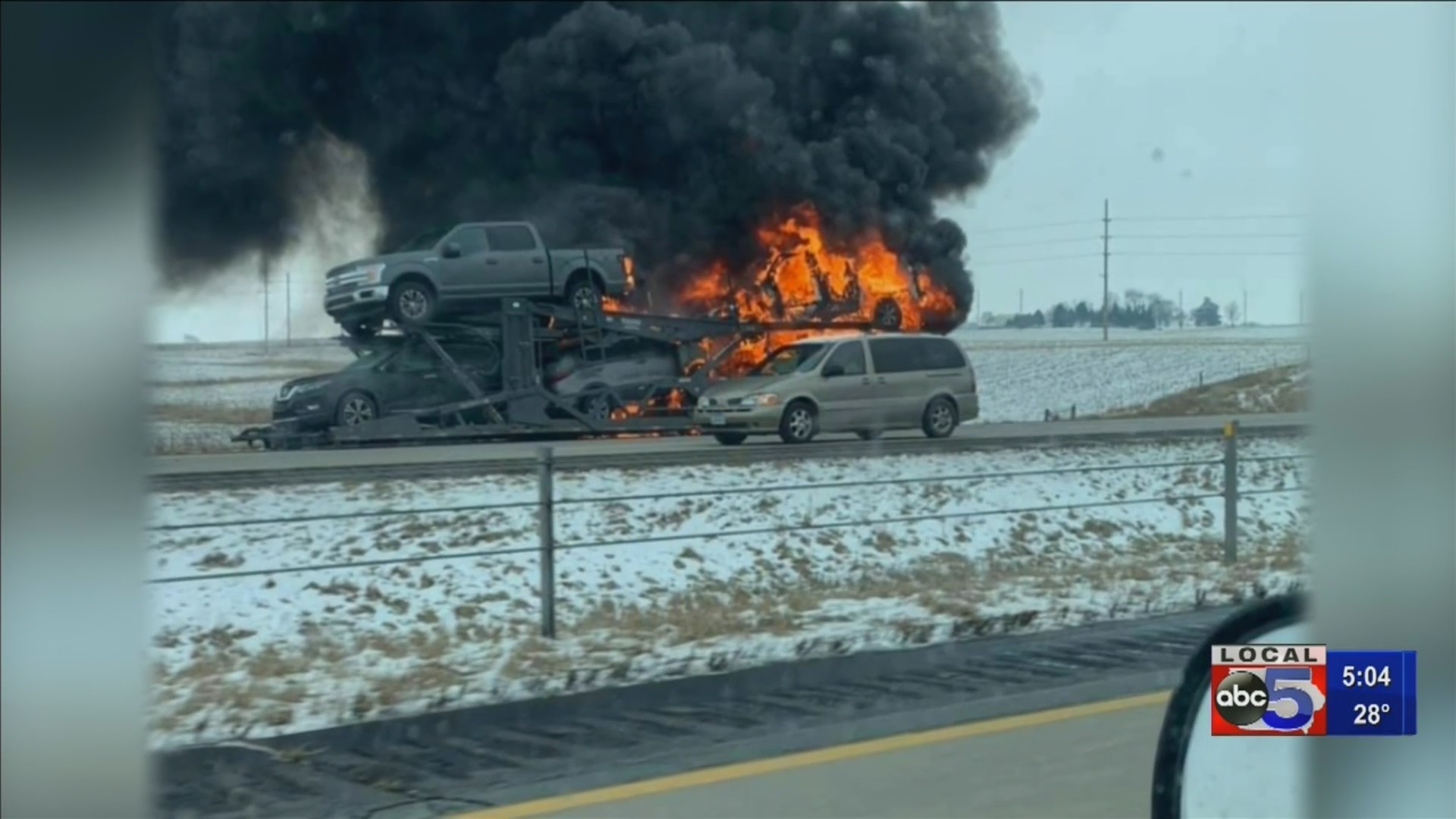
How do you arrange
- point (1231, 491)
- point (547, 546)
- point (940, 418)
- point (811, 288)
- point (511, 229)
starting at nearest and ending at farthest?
point (547, 546), point (1231, 491), point (940, 418), point (511, 229), point (811, 288)

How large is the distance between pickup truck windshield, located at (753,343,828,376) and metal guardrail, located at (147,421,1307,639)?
13.8 feet

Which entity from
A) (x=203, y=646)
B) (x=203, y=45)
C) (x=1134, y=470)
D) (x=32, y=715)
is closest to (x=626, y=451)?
(x=1134, y=470)

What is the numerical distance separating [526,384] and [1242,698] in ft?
49.3

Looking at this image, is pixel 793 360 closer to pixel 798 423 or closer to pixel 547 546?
pixel 798 423

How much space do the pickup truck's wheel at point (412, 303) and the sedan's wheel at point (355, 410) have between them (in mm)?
1092

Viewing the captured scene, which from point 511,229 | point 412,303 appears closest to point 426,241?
point 412,303

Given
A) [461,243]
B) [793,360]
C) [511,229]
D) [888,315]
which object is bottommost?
[793,360]

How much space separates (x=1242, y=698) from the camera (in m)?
2.94

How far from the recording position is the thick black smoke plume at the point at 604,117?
21.9m

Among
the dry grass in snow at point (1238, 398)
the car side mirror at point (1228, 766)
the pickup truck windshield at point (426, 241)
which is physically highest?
the pickup truck windshield at point (426, 241)

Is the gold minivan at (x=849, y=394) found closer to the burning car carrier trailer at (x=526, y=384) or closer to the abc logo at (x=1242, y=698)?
the burning car carrier trailer at (x=526, y=384)

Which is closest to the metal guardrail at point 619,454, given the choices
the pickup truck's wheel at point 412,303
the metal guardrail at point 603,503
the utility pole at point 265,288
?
the metal guardrail at point 603,503

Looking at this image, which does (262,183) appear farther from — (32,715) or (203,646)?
(32,715)

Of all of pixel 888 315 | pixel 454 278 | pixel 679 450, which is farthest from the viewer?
pixel 888 315
